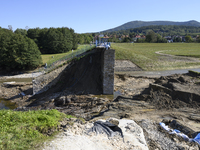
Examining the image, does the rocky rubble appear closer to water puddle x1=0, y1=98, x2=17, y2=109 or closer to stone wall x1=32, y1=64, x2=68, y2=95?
water puddle x1=0, y1=98, x2=17, y2=109

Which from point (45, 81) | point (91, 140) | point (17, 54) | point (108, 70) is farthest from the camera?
point (17, 54)

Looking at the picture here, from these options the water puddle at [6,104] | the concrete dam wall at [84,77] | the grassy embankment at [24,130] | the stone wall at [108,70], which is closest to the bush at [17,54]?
the water puddle at [6,104]

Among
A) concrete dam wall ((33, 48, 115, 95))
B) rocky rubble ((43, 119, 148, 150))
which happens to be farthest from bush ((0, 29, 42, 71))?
rocky rubble ((43, 119, 148, 150))

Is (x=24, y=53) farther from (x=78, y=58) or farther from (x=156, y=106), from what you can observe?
(x=156, y=106)

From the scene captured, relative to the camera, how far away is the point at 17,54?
36.0 m

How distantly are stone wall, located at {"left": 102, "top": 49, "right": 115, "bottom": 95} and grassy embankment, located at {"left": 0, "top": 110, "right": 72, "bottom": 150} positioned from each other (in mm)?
11437

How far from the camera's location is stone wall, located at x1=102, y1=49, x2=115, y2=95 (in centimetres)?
1857

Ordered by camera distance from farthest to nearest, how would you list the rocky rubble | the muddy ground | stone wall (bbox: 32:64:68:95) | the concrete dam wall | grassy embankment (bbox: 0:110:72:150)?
stone wall (bbox: 32:64:68:95)
the concrete dam wall
the muddy ground
the rocky rubble
grassy embankment (bbox: 0:110:72:150)

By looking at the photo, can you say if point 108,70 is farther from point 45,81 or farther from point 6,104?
point 6,104

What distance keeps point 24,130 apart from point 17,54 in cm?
3384

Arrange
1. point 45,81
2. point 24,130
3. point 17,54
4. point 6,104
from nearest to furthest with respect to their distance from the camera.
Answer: point 24,130, point 6,104, point 45,81, point 17,54

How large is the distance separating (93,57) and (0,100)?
1336 cm

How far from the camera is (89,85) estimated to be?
20391 mm

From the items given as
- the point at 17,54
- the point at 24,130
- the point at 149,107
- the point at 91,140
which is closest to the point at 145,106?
the point at 149,107
